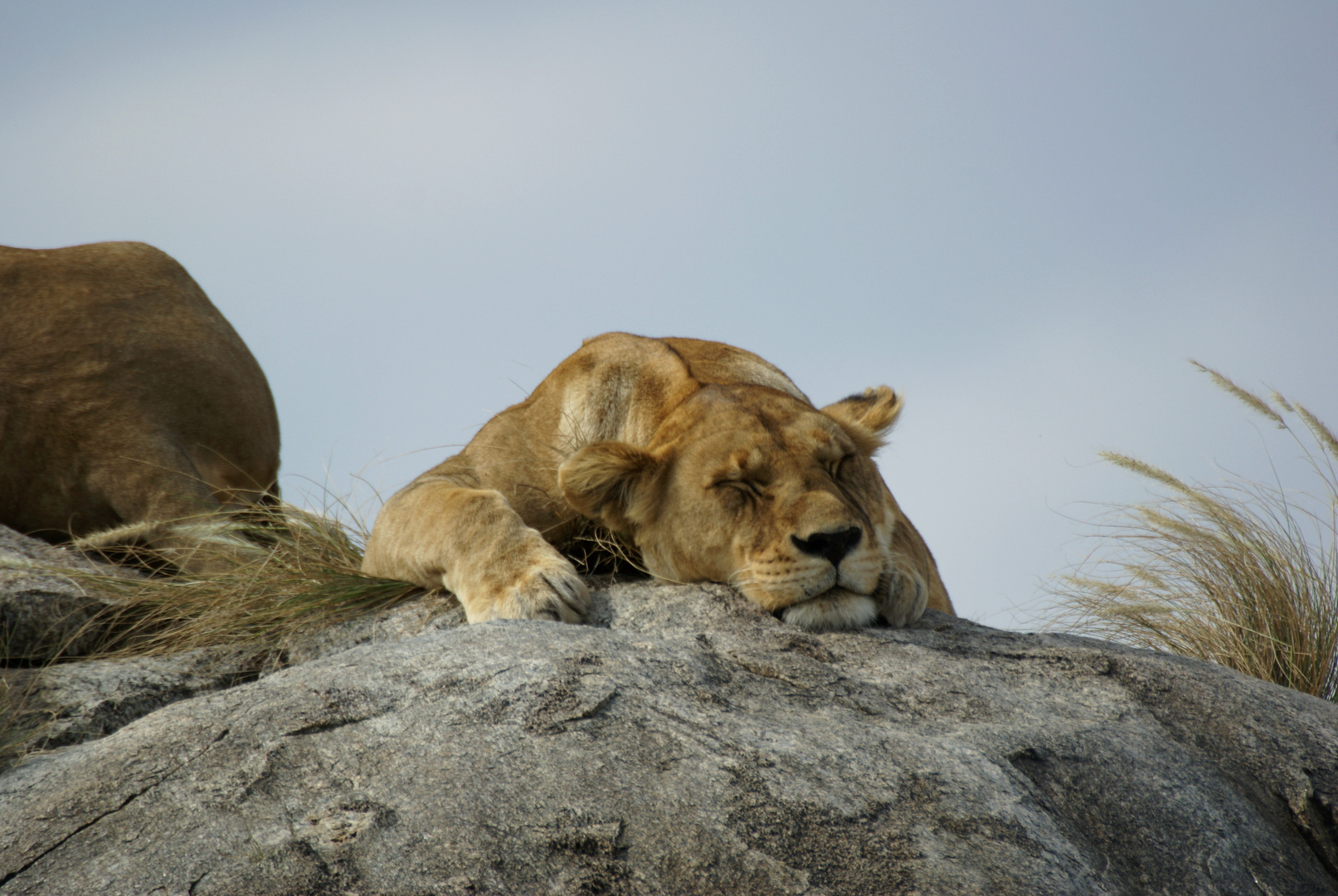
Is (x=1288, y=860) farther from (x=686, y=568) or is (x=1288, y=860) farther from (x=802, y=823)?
(x=686, y=568)

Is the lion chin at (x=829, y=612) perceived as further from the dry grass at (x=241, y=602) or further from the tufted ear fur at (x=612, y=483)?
the dry grass at (x=241, y=602)

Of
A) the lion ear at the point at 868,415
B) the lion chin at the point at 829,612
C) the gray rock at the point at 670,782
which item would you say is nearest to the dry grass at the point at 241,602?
the gray rock at the point at 670,782

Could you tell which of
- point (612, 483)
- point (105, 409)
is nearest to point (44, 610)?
point (105, 409)

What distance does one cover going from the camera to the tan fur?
16.1ft

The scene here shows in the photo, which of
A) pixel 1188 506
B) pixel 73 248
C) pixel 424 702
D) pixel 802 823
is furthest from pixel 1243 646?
pixel 73 248

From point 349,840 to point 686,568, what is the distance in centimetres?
181

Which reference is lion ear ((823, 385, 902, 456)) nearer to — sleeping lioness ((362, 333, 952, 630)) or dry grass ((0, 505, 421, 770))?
sleeping lioness ((362, 333, 952, 630))

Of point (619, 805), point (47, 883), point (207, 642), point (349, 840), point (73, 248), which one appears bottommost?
point (207, 642)

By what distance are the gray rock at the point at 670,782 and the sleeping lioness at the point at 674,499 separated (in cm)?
30

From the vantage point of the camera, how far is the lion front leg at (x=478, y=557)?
3184 millimetres

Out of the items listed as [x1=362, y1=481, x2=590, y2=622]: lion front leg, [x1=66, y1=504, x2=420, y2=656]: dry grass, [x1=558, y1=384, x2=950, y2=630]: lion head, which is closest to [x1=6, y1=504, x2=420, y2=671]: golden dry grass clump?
[x1=66, y1=504, x2=420, y2=656]: dry grass

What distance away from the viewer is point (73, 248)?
18.1ft

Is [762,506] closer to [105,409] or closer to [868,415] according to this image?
[868,415]

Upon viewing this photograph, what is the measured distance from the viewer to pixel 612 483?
11.6 feet
